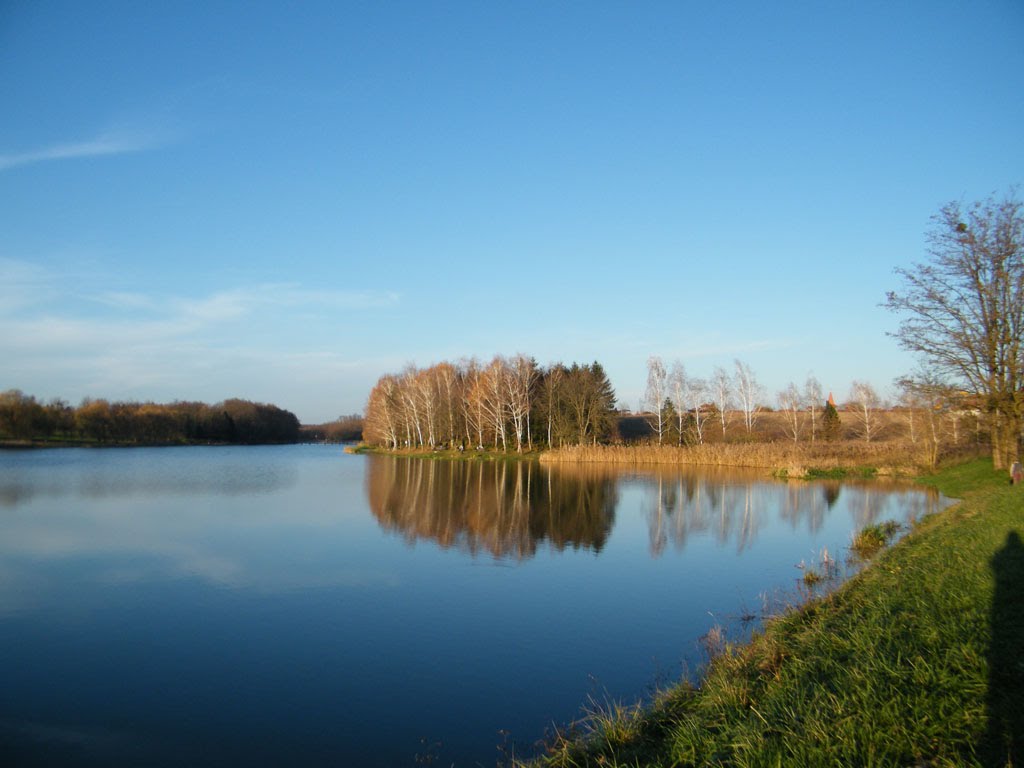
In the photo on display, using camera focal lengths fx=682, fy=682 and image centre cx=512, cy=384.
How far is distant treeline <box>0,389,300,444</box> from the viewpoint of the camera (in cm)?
7300

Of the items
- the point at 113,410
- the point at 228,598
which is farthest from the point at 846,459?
the point at 113,410

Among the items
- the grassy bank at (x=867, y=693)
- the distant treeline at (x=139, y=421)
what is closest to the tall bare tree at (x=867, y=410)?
the grassy bank at (x=867, y=693)

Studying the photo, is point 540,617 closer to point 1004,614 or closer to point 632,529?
point 1004,614

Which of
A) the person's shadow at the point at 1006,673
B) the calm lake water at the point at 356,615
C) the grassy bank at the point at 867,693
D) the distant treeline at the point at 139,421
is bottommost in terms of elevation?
the calm lake water at the point at 356,615

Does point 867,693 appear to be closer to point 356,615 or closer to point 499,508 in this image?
point 356,615

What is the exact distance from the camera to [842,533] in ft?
60.9

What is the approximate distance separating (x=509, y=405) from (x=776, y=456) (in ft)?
67.2

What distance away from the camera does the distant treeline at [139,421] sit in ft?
240

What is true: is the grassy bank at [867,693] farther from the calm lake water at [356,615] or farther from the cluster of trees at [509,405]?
the cluster of trees at [509,405]

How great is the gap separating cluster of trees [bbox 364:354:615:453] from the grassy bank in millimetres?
42408

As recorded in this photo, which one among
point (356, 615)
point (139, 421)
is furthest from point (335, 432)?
point (356, 615)

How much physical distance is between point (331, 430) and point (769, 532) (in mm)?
132381

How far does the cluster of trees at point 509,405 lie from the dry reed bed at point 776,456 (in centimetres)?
320

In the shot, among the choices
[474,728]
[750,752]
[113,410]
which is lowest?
[474,728]
